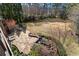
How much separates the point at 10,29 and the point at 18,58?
0.77 ft

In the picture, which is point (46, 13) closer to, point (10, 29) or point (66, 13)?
point (66, 13)

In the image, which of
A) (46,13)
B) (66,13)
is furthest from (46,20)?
(66,13)

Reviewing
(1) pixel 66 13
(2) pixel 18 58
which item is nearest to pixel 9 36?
(2) pixel 18 58

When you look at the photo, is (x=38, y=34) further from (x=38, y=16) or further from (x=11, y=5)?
(x=11, y=5)

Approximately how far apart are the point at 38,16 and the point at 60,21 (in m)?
0.17

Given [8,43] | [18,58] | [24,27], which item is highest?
[24,27]

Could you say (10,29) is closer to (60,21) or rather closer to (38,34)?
(38,34)

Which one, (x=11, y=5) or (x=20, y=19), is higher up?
(x=11, y=5)

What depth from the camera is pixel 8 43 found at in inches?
68.6

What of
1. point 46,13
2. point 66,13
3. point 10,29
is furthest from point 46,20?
point 10,29

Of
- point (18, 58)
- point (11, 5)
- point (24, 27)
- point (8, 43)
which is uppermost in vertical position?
point (11, 5)

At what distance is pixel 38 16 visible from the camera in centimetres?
173

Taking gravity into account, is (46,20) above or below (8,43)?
above

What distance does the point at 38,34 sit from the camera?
173 centimetres
